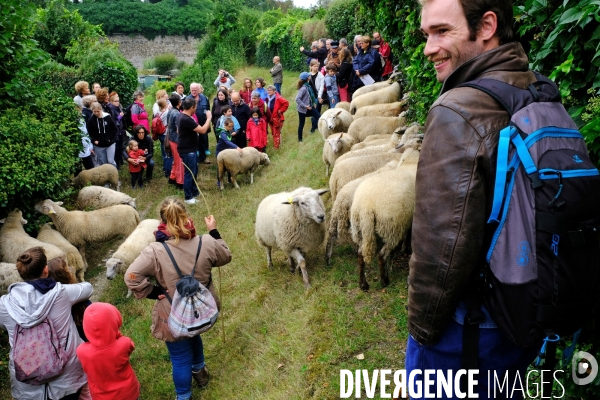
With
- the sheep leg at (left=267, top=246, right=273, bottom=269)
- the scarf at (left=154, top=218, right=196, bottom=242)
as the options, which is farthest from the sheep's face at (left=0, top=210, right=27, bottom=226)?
the scarf at (left=154, top=218, right=196, bottom=242)

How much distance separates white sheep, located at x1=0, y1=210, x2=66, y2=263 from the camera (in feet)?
21.8

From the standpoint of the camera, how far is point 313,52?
16.6 m

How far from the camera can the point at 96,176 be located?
10461 mm

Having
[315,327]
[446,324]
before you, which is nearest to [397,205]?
[315,327]

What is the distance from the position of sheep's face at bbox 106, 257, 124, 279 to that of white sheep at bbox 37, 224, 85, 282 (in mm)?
496

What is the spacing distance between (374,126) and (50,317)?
728 cm

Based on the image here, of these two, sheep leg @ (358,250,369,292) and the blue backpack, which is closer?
the blue backpack

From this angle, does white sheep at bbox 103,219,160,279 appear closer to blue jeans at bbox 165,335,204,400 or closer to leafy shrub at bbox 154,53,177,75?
blue jeans at bbox 165,335,204,400

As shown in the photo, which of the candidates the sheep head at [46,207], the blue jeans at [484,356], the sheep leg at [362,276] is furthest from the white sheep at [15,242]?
the blue jeans at [484,356]

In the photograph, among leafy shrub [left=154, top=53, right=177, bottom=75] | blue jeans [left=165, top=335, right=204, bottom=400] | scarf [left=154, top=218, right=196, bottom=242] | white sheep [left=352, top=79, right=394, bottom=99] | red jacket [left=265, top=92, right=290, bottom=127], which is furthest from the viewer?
leafy shrub [left=154, top=53, right=177, bottom=75]

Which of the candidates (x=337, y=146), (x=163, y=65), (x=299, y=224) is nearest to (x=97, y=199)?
(x=337, y=146)

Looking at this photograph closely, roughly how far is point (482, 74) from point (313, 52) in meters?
15.7

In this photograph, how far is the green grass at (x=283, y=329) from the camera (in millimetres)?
4465

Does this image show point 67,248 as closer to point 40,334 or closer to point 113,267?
A: point 113,267
